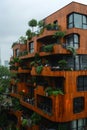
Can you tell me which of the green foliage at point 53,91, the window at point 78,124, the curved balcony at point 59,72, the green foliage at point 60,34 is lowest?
the window at point 78,124

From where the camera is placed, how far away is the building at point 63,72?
28.8 metres

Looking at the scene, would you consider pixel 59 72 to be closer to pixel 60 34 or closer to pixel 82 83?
pixel 82 83

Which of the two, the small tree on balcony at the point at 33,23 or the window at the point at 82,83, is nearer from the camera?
the window at the point at 82,83

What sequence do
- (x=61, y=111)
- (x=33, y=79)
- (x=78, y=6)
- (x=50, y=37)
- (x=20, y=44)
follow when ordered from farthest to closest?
(x=20, y=44), (x=33, y=79), (x=50, y=37), (x=78, y=6), (x=61, y=111)

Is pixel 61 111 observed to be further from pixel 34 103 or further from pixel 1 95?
pixel 1 95

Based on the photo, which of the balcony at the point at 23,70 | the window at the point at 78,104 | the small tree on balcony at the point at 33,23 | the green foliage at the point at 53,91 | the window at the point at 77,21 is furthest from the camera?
the balcony at the point at 23,70


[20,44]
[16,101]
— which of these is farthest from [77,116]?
[20,44]

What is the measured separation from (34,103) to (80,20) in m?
12.9

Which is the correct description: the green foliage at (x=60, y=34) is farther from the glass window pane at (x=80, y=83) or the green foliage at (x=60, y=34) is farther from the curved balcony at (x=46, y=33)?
the glass window pane at (x=80, y=83)

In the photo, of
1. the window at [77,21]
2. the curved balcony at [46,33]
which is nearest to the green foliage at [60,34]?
the curved balcony at [46,33]

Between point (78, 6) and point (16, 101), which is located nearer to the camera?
point (78, 6)

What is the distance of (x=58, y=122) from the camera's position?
29219mm

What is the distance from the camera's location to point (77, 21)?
32094 millimetres

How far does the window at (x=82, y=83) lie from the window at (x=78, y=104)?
1236 millimetres
